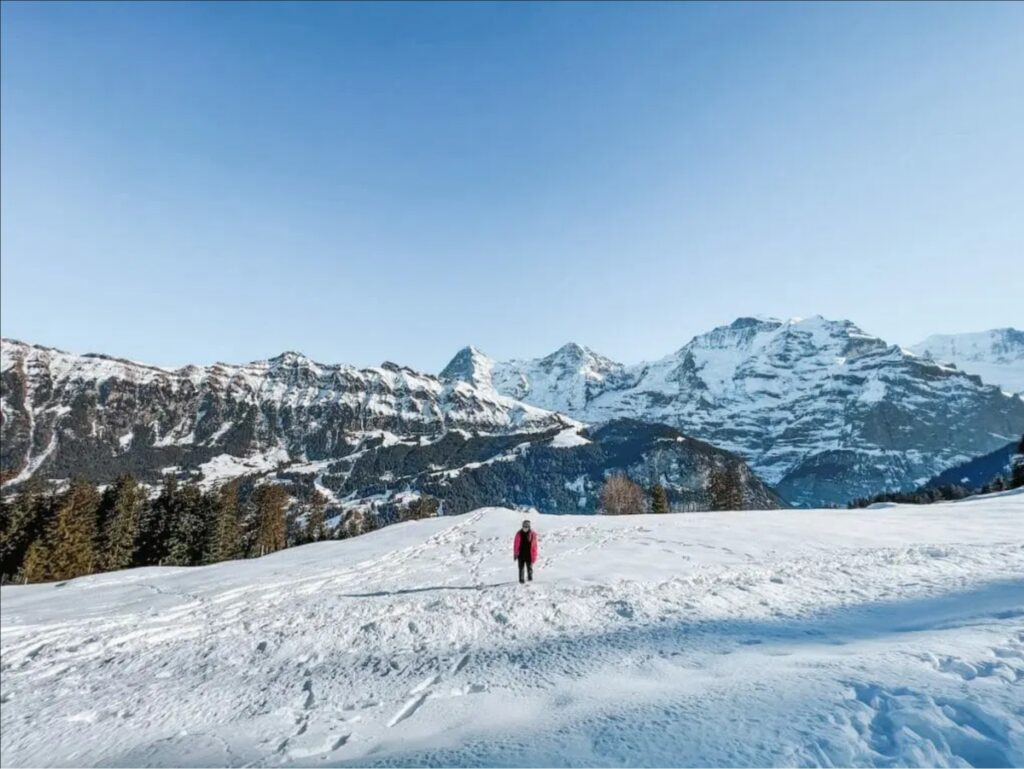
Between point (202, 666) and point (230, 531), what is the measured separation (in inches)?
2646

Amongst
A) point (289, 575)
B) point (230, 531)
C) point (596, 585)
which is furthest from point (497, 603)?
point (230, 531)

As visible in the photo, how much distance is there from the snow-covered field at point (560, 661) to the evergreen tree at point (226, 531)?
154 ft

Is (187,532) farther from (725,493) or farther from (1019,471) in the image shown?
(1019,471)

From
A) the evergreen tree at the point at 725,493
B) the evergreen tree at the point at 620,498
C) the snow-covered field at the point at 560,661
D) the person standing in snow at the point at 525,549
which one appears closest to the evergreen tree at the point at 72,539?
the snow-covered field at the point at 560,661

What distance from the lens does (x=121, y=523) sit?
66.4 m

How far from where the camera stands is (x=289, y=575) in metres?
24.1

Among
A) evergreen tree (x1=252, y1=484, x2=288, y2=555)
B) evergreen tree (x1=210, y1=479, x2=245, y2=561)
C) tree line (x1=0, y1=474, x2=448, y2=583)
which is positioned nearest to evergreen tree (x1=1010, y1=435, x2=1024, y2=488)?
evergreen tree (x1=210, y1=479, x2=245, y2=561)

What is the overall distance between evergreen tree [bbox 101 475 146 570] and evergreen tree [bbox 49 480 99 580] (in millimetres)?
1491

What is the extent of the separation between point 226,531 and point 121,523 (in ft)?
38.3

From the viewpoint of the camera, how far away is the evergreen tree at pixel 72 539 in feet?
193

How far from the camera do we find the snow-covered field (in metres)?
7.24

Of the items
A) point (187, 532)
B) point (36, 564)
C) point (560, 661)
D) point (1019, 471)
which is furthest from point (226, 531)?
point (1019, 471)

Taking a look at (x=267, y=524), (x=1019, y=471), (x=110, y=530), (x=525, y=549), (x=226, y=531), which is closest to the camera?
(x=525, y=549)

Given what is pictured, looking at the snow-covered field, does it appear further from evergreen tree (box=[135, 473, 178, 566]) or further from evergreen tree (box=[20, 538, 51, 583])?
evergreen tree (box=[135, 473, 178, 566])
